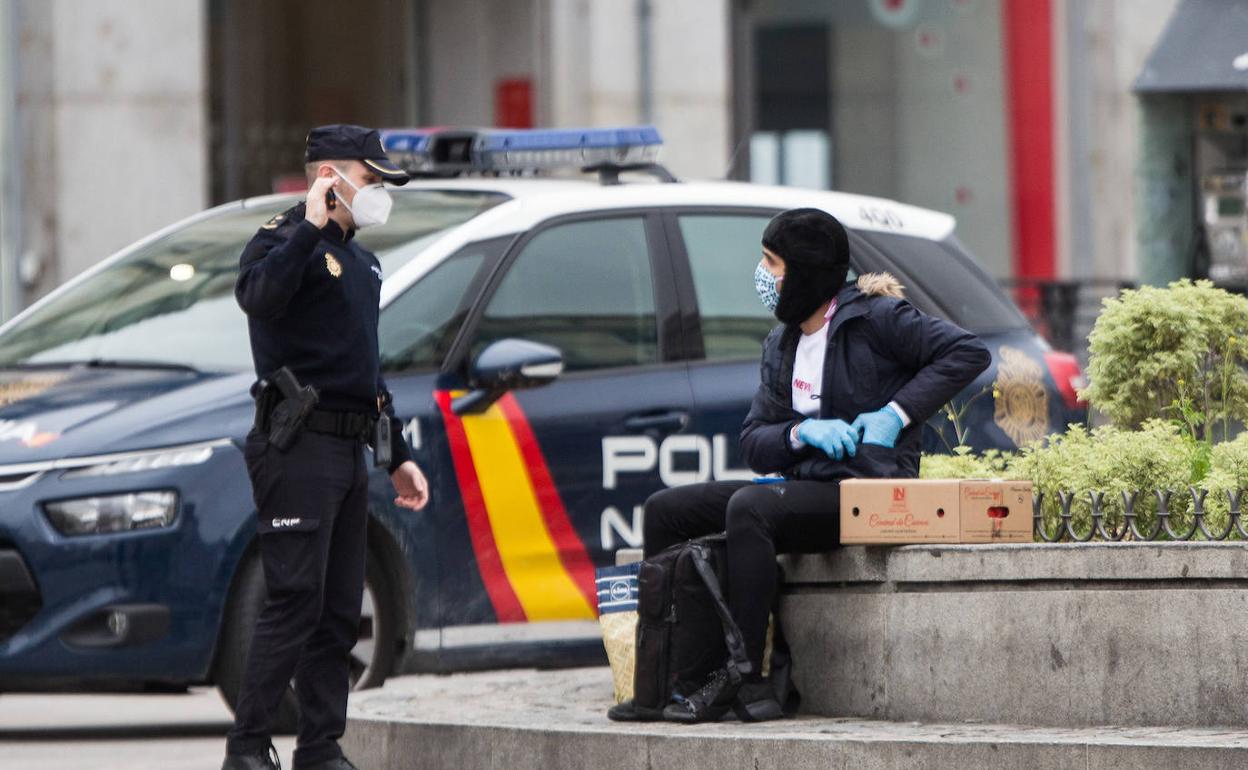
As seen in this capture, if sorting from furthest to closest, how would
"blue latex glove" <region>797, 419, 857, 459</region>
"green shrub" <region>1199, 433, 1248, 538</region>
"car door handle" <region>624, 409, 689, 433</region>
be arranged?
"car door handle" <region>624, 409, 689, 433</region>, "blue latex glove" <region>797, 419, 857, 459</region>, "green shrub" <region>1199, 433, 1248, 538</region>

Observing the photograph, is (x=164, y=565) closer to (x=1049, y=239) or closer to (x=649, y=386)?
(x=649, y=386)

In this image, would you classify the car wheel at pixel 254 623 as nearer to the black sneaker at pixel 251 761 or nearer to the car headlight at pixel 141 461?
the car headlight at pixel 141 461

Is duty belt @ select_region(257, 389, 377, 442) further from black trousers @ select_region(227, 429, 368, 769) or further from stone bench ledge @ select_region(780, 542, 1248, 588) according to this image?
stone bench ledge @ select_region(780, 542, 1248, 588)

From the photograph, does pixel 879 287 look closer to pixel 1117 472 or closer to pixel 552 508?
pixel 1117 472

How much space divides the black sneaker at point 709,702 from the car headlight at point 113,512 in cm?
185

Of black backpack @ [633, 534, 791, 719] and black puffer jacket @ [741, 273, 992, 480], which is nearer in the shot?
black backpack @ [633, 534, 791, 719]

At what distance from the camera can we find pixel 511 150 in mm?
9094

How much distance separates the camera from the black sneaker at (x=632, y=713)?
6.52 m

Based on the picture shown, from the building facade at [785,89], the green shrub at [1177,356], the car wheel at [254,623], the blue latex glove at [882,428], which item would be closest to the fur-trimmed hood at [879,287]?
the blue latex glove at [882,428]

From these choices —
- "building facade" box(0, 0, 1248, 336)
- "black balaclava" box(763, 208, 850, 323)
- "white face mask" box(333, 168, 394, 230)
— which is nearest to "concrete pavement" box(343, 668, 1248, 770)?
"black balaclava" box(763, 208, 850, 323)

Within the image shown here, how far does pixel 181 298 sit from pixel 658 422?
5.27 ft

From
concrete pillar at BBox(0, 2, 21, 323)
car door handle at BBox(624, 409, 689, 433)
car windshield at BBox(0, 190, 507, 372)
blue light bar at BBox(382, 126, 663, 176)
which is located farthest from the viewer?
concrete pillar at BBox(0, 2, 21, 323)

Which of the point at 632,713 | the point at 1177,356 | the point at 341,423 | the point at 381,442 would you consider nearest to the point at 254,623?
the point at 381,442

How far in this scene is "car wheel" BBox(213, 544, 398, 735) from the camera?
767cm
